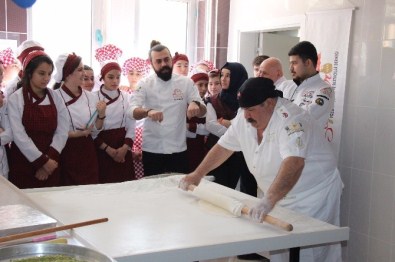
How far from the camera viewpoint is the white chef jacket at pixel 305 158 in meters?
2.19

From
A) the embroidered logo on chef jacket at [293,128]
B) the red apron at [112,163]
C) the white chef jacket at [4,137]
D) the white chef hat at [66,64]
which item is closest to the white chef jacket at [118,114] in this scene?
the red apron at [112,163]

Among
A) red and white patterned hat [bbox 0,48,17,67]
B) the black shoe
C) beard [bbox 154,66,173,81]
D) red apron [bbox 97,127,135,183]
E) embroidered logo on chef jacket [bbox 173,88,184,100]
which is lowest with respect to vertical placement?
the black shoe

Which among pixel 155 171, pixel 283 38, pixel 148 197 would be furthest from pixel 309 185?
pixel 283 38

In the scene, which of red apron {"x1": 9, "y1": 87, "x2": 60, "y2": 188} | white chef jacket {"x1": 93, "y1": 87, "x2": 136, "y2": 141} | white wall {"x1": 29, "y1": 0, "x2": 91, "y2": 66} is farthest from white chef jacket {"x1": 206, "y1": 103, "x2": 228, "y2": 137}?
white wall {"x1": 29, "y1": 0, "x2": 91, "y2": 66}

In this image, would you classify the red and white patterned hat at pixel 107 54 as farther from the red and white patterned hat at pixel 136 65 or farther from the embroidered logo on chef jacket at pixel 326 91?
the embroidered logo on chef jacket at pixel 326 91

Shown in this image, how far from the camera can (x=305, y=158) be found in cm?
217

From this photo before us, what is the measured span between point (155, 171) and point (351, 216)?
56.4 inches

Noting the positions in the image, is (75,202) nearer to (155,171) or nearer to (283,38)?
(155,171)

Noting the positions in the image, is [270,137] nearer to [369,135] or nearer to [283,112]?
[283,112]

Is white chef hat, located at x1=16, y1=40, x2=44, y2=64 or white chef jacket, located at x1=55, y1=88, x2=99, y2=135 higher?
white chef hat, located at x1=16, y1=40, x2=44, y2=64

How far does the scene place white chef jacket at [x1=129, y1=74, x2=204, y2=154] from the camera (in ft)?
11.5

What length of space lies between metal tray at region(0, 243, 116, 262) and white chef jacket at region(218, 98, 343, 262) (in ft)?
3.82

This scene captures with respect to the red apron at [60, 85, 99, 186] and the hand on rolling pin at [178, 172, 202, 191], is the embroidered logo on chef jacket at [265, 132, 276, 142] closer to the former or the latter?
the hand on rolling pin at [178, 172, 202, 191]

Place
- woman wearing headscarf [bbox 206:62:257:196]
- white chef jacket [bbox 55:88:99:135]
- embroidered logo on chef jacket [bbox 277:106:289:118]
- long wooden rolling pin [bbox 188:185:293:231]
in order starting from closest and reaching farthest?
1. long wooden rolling pin [bbox 188:185:293:231]
2. embroidered logo on chef jacket [bbox 277:106:289:118]
3. white chef jacket [bbox 55:88:99:135]
4. woman wearing headscarf [bbox 206:62:257:196]
